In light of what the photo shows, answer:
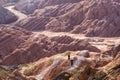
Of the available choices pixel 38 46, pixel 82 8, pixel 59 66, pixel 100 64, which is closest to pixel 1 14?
pixel 82 8

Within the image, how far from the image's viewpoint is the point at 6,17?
371 feet

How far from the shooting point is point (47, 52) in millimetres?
81062

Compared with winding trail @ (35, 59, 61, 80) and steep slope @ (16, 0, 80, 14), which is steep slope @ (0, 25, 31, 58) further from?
steep slope @ (16, 0, 80, 14)

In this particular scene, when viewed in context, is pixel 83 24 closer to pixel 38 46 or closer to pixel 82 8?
pixel 82 8

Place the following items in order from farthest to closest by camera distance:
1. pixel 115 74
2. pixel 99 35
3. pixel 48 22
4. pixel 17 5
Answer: pixel 17 5 < pixel 48 22 < pixel 99 35 < pixel 115 74

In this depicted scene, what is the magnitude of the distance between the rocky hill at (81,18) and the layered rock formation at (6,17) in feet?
12.3

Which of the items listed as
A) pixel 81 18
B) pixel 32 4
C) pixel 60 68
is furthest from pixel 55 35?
pixel 60 68

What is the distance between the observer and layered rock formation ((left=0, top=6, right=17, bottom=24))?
367 feet

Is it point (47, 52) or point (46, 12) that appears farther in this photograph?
point (46, 12)

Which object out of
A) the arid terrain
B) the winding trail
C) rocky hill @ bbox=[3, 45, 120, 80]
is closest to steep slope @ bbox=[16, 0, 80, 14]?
the arid terrain

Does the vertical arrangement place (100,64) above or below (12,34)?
below

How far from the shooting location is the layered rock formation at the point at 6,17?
367 feet

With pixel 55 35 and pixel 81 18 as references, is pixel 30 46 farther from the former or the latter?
pixel 81 18

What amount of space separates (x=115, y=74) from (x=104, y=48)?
169 feet
